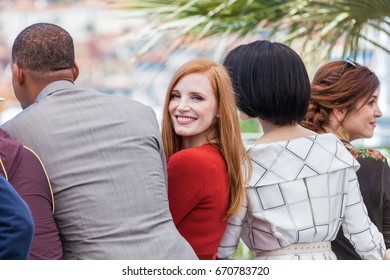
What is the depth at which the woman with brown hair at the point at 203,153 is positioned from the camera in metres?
2.82

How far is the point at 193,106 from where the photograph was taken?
291 cm

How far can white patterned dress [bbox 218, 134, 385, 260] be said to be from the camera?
9.45 feet

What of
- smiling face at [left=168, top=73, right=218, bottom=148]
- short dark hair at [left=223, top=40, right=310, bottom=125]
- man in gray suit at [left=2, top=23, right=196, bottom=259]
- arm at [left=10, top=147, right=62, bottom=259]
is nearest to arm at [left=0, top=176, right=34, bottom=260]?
arm at [left=10, top=147, right=62, bottom=259]

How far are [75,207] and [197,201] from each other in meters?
0.42

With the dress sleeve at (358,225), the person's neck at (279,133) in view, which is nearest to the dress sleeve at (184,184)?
the person's neck at (279,133)

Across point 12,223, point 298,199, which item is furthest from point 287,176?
point 12,223

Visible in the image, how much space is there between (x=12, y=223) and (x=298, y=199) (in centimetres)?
112

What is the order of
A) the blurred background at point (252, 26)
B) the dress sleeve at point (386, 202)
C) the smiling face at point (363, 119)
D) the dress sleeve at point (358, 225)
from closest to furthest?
1. the dress sleeve at point (358, 225)
2. the dress sleeve at point (386, 202)
3. the smiling face at point (363, 119)
4. the blurred background at point (252, 26)

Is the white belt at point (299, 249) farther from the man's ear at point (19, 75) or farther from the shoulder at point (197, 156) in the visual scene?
the man's ear at point (19, 75)

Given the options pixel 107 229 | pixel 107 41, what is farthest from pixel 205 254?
pixel 107 41

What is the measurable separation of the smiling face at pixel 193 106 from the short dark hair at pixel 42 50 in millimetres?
356

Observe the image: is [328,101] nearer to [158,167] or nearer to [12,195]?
[158,167]

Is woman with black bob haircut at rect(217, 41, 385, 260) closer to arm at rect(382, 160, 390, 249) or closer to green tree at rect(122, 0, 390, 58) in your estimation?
arm at rect(382, 160, 390, 249)

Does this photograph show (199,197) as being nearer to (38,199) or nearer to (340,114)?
(38,199)
